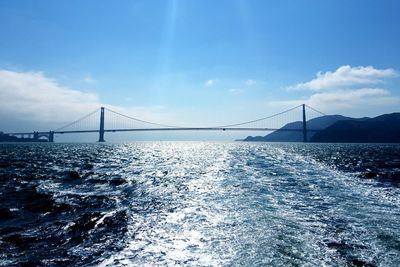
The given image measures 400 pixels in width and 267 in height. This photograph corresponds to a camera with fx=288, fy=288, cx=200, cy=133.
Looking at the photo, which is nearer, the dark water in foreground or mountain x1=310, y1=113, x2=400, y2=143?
the dark water in foreground

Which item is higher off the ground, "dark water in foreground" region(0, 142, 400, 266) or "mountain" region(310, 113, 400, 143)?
"mountain" region(310, 113, 400, 143)

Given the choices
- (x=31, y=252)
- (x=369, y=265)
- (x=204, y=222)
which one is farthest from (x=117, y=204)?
(x=369, y=265)

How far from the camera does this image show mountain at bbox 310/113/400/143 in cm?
17404

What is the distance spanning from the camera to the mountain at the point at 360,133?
174m

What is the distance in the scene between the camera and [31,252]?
23.8ft

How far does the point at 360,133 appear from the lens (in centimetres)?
17838

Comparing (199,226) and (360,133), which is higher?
(360,133)

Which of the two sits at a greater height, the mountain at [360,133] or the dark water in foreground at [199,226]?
the mountain at [360,133]

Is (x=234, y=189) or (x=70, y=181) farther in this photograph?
(x=70, y=181)

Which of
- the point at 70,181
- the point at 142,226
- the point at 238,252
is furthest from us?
the point at 70,181

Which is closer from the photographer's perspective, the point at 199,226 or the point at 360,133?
the point at 199,226

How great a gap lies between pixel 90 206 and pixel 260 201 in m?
7.64

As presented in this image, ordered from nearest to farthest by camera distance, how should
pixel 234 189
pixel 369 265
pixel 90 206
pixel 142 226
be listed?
pixel 369 265 < pixel 142 226 < pixel 90 206 < pixel 234 189

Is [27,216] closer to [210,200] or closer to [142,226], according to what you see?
[142,226]
